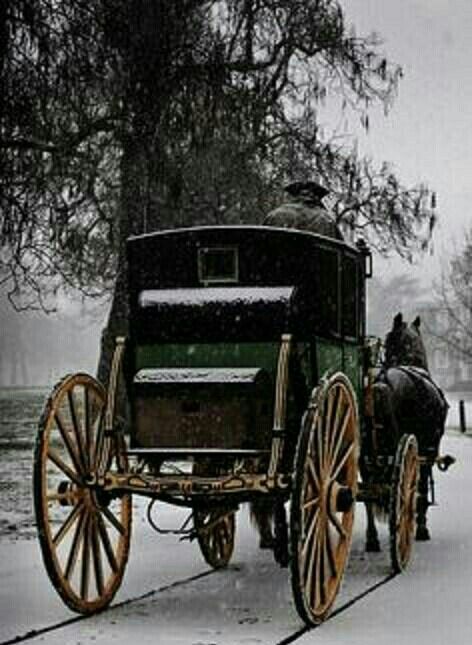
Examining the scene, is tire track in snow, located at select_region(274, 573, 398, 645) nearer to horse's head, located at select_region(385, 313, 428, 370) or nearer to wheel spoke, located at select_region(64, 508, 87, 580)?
wheel spoke, located at select_region(64, 508, 87, 580)

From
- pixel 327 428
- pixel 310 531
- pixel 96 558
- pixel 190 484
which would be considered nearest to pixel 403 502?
pixel 327 428

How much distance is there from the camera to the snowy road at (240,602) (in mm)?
6875

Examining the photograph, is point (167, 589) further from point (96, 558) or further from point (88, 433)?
point (88, 433)

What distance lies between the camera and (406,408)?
10820 millimetres

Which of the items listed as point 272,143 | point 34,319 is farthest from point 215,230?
point 34,319

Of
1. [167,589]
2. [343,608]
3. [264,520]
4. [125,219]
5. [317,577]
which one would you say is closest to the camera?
[317,577]

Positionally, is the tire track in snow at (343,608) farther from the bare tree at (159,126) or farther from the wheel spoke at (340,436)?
the bare tree at (159,126)

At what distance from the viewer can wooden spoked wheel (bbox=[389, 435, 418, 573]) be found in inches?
353

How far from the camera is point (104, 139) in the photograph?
18.4m

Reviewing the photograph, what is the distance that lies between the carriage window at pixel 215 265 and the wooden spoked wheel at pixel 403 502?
2.00 meters

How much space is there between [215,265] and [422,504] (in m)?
3.78

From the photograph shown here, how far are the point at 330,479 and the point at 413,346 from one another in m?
4.65

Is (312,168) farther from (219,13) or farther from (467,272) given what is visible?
(467,272)

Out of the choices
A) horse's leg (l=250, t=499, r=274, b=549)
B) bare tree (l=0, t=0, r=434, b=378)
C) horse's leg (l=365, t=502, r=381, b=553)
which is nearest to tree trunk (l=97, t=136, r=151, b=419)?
bare tree (l=0, t=0, r=434, b=378)
